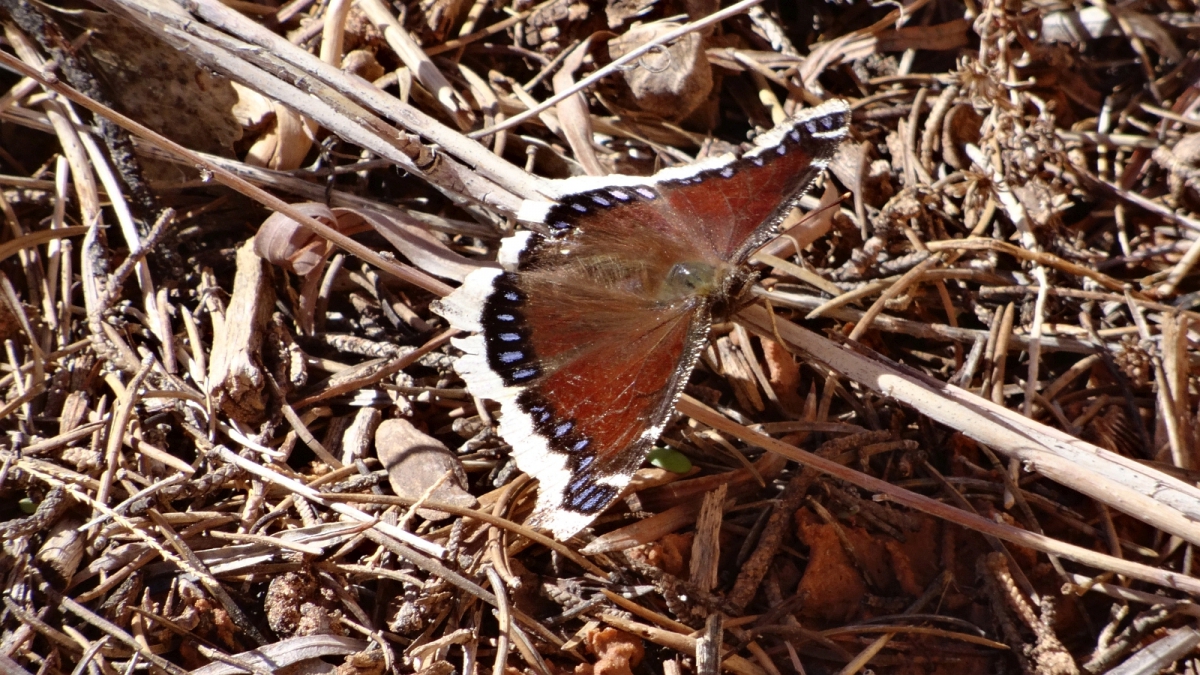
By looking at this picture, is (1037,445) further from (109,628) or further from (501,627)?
(109,628)

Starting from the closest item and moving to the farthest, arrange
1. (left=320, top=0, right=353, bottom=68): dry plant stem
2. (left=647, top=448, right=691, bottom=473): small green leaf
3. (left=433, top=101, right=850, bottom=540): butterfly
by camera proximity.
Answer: (left=433, top=101, right=850, bottom=540): butterfly
(left=647, top=448, right=691, bottom=473): small green leaf
(left=320, top=0, right=353, bottom=68): dry plant stem

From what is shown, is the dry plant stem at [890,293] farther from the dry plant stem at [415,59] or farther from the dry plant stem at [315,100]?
the dry plant stem at [415,59]

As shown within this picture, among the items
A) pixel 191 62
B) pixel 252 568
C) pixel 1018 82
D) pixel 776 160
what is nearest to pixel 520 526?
pixel 252 568

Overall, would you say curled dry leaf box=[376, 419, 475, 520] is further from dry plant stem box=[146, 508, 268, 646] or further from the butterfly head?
the butterfly head

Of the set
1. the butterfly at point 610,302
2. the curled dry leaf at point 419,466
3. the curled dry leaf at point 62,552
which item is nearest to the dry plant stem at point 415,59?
the butterfly at point 610,302

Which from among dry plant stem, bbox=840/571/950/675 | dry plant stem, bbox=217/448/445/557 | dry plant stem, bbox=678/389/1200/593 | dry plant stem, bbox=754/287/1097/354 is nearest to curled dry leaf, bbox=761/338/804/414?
dry plant stem, bbox=754/287/1097/354
